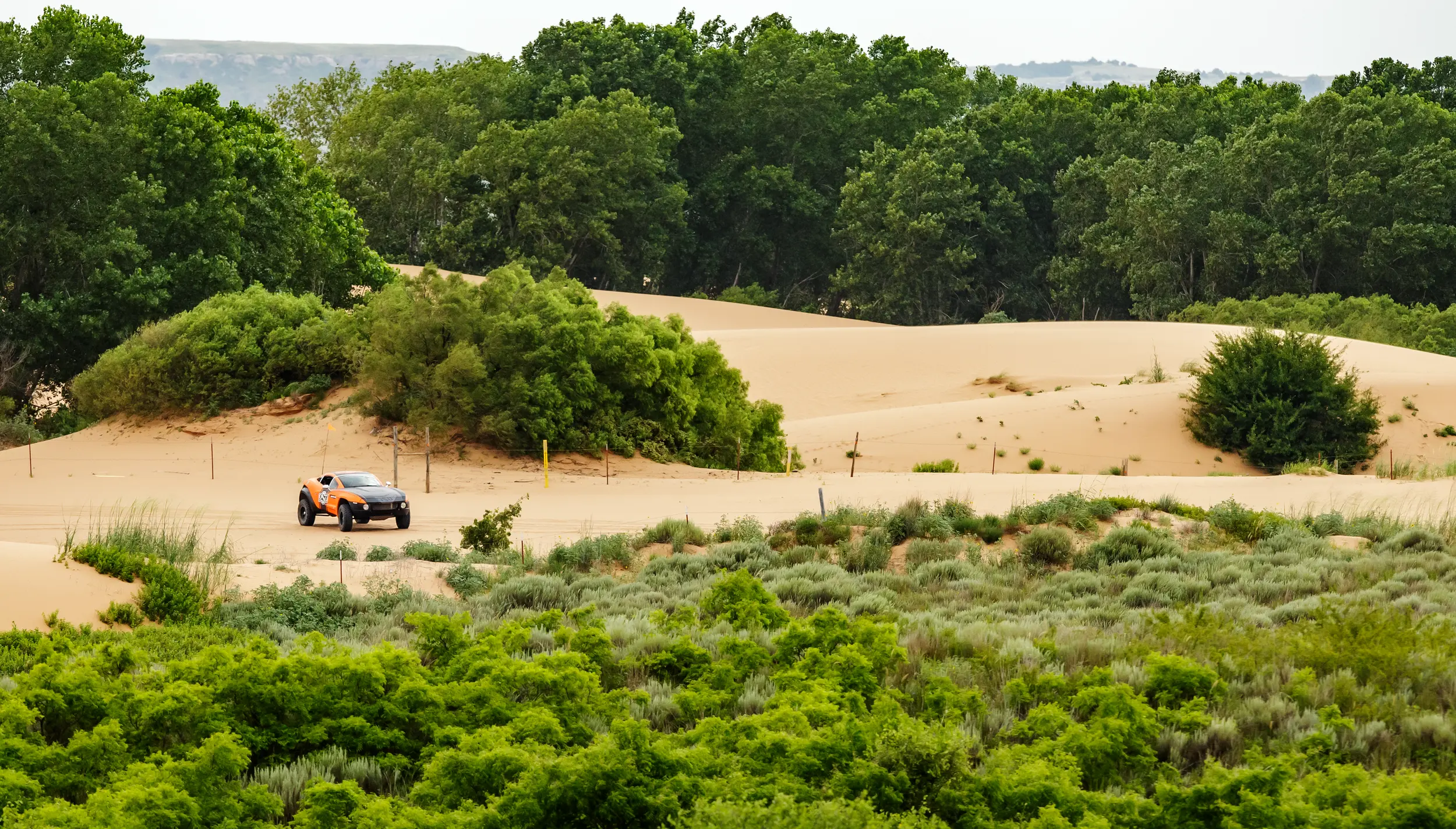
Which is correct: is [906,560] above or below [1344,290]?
below

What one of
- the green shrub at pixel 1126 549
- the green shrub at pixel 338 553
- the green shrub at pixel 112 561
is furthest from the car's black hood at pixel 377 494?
the green shrub at pixel 1126 549

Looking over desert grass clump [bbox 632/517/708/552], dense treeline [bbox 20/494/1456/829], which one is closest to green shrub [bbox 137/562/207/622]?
dense treeline [bbox 20/494/1456/829]

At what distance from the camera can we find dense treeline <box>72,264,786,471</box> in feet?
90.9

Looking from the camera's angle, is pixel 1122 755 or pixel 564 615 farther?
pixel 564 615

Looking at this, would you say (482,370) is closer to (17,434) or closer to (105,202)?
(17,434)

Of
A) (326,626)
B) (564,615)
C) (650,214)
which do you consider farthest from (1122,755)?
(650,214)

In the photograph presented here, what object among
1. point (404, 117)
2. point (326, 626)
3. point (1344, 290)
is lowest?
point (326, 626)

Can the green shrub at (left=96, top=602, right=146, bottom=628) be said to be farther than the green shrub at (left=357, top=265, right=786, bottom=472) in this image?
No

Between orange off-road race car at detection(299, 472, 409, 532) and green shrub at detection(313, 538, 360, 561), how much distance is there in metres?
2.05

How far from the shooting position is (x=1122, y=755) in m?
8.91

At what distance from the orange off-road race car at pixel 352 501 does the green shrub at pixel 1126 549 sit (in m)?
9.71

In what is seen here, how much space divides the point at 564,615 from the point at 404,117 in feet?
198

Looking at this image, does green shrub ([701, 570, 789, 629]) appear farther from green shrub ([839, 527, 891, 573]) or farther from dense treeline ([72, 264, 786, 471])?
dense treeline ([72, 264, 786, 471])

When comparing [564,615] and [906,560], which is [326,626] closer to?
[564,615]
